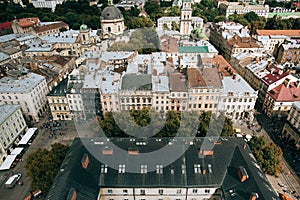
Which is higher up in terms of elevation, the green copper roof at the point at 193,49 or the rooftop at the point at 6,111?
the green copper roof at the point at 193,49

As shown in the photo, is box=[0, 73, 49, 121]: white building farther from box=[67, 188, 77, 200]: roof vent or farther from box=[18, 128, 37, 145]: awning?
box=[67, 188, 77, 200]: roof vent

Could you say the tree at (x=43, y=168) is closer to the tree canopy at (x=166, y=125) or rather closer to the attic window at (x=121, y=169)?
the tree canopy at (x=166, y=125)

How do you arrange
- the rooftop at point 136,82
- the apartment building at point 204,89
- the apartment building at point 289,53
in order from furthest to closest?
1. the apartment building at point 289,53
2. the apartment building at point 204,89
3. the rooftop at point 136,82

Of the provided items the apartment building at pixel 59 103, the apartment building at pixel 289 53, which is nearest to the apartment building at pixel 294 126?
the apartment building at pixel 289 53

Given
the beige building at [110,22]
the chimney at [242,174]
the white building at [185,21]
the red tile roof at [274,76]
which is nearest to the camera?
the chimney at [242,174]

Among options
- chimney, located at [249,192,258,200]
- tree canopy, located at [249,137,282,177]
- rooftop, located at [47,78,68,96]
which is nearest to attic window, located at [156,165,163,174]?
chimney, located at [249,192,258,200]

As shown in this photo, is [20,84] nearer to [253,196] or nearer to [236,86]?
[236,86]

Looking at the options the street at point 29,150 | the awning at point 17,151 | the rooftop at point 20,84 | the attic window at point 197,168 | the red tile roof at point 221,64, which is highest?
the rooftop at point 20,84
